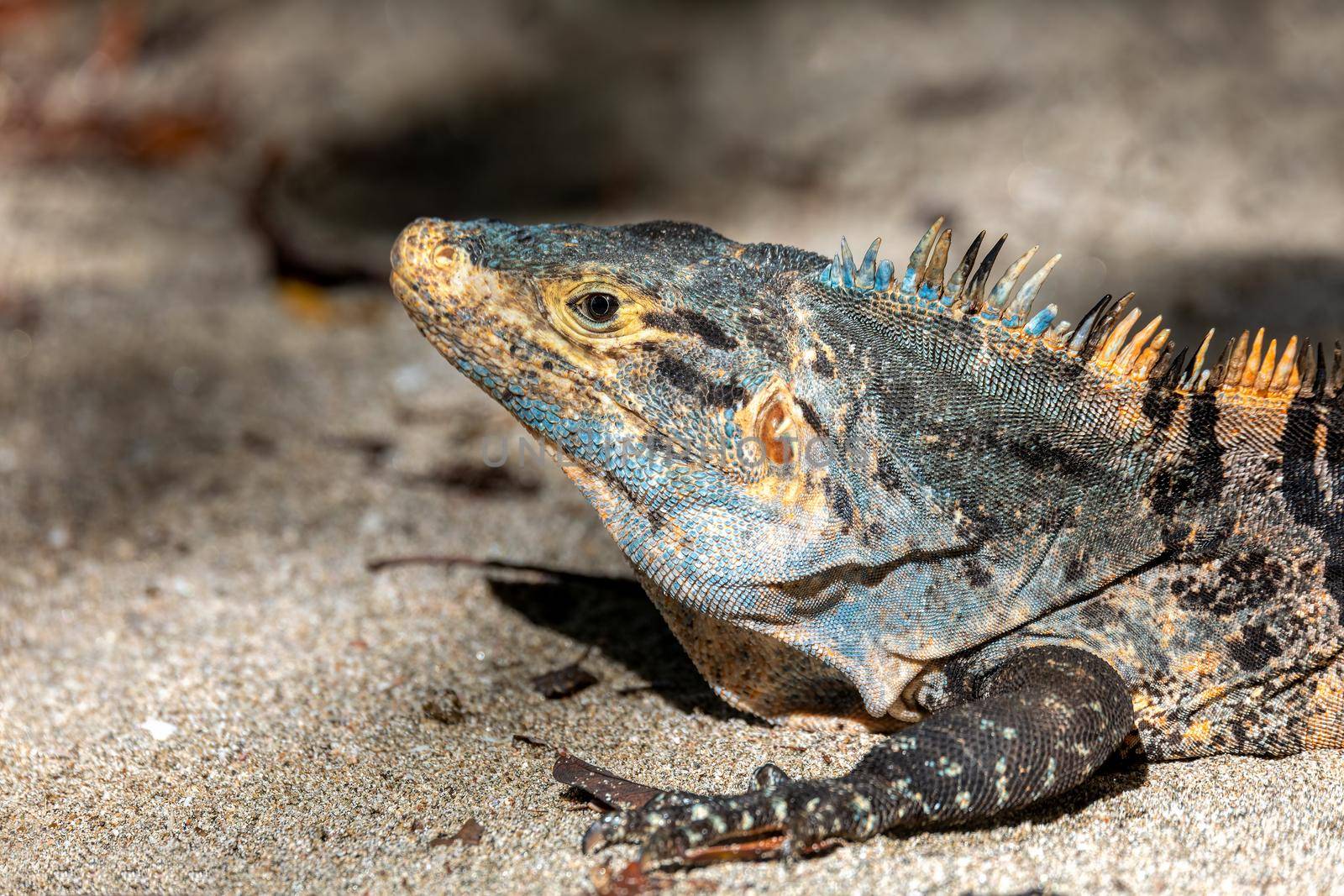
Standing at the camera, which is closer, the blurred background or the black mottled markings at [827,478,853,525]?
the black mottled markings at [827,478,853,525]

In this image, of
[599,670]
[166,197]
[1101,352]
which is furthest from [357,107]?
[1101,352]

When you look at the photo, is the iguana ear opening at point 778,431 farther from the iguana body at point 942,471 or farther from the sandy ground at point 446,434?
the sandy ground at point 446,434

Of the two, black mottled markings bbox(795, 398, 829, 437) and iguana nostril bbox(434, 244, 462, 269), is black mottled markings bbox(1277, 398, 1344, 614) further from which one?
iguana nostril bbox(434, 244, 462, 269)

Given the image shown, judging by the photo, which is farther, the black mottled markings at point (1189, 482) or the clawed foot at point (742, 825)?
the black mottled markings at point (1189, 482)

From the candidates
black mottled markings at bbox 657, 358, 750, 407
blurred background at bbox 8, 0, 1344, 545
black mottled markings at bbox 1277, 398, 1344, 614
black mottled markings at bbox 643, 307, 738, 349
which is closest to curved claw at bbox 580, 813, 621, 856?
black mottled markings at bbox 657, 358, 750, 407

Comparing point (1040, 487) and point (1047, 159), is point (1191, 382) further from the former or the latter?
point (1047, 159)

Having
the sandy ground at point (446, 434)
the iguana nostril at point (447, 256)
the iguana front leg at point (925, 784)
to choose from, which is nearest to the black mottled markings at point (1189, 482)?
the iguana front leg at point (925, 784)

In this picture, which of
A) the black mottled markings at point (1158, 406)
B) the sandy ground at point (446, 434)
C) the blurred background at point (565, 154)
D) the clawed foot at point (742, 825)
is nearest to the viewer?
the clawed foot at point (742, 825)

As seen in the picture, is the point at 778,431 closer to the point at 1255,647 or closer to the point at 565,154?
the point at 1255,647
